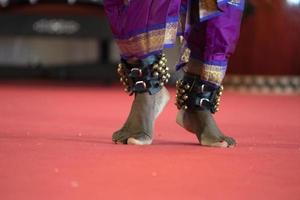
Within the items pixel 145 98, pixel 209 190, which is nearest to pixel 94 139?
pixel 145 98

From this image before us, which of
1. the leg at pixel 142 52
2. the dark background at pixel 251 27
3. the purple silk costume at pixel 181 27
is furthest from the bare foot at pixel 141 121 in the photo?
the dark background at pixel 251 27

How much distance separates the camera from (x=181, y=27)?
153cm

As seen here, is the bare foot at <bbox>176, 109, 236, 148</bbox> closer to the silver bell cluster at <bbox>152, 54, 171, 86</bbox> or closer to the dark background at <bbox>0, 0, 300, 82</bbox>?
the silver bell cluster at <bbox>152, 54, 171, 86</bbox>

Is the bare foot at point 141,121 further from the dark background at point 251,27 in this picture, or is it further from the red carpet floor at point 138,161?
Answer: the dark background at point 251,27

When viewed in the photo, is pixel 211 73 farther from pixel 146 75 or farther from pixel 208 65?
pixel 146 75

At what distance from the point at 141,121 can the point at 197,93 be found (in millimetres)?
155

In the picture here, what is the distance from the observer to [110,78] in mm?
4328

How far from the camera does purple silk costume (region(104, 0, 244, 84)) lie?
143 cm

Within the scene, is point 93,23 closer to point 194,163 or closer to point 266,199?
point 194,163

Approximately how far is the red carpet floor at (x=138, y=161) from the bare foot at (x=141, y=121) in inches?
1.4

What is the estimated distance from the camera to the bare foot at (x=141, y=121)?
146cm

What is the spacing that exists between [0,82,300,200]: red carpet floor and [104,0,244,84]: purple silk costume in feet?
0.68

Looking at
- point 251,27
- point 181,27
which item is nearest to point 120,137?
point 181,27

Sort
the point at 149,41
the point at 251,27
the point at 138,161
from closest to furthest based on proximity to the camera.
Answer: the point at 138,161
the point at 149,41
the point at 251,27
